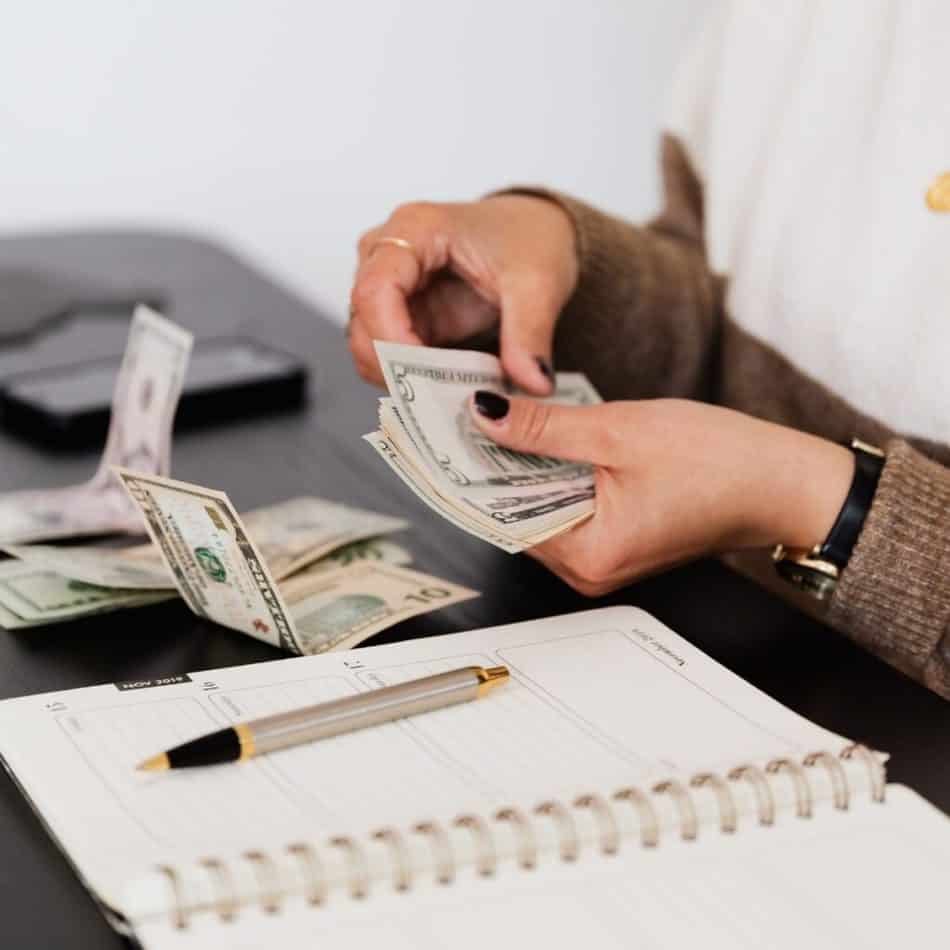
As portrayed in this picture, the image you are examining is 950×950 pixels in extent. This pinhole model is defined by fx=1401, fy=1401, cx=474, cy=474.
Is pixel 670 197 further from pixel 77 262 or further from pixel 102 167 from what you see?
pixel 102 167

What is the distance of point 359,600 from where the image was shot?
84 centimetres

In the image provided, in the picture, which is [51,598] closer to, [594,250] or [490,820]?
[490,820]

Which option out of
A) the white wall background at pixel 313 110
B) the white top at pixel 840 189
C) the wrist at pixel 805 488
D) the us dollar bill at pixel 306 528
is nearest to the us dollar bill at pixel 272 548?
the us dollar bill at pixel 306 528

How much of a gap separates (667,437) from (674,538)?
2.5 inches

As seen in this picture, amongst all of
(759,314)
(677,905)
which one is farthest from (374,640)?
(759,314)

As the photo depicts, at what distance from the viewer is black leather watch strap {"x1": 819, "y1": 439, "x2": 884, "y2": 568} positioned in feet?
2.80

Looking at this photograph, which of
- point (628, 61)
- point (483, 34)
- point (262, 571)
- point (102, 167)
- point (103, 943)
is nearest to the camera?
point (103, 943)

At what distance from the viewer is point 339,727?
666mm

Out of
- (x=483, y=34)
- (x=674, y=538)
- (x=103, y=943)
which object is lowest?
(x=103, y=943)

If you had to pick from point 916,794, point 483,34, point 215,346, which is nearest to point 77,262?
point 215,346

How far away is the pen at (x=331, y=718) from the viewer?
626 mm

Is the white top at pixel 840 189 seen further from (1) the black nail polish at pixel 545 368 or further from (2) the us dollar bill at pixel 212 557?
(2) the us dollar bill at pixel 212 557

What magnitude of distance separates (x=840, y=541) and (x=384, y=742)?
0.34m

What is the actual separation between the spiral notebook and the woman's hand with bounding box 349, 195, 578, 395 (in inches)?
12.7
